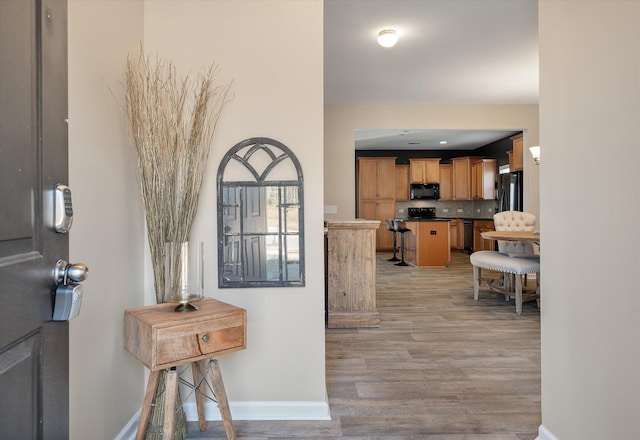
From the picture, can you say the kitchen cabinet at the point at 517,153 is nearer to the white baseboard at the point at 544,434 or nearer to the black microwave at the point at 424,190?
the black microwave at the point at 424,190

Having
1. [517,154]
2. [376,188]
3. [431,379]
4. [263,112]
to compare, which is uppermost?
[517,154]

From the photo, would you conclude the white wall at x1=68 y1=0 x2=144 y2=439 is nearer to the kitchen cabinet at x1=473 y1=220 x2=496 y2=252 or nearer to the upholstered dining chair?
the upholstered dining chair

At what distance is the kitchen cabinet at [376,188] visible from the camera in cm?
942

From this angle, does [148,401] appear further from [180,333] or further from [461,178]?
[461,178]

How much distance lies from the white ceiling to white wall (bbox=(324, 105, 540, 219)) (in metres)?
0.13

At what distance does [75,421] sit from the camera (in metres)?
1.44

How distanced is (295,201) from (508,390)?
1.85 metres

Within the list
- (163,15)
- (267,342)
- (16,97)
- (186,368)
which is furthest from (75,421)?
(163,15)

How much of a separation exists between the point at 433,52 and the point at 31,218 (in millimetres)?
3903

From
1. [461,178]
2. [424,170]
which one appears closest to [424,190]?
[424,170]

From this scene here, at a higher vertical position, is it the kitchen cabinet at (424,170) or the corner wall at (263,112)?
the kitchen cabinet at (424,170)

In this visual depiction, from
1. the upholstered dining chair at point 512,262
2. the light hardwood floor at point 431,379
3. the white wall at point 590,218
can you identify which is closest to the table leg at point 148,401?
the light hardwood floor at point 431,379

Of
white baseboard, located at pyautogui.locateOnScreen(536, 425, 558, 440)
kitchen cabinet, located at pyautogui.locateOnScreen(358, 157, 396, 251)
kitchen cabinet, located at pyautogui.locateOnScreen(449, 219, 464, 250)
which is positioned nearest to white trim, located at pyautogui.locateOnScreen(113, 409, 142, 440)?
white baseboard, located at pyautogui.locateOnScreen(536, 425, 558, 440)

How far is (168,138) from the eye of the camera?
184 centimetres
